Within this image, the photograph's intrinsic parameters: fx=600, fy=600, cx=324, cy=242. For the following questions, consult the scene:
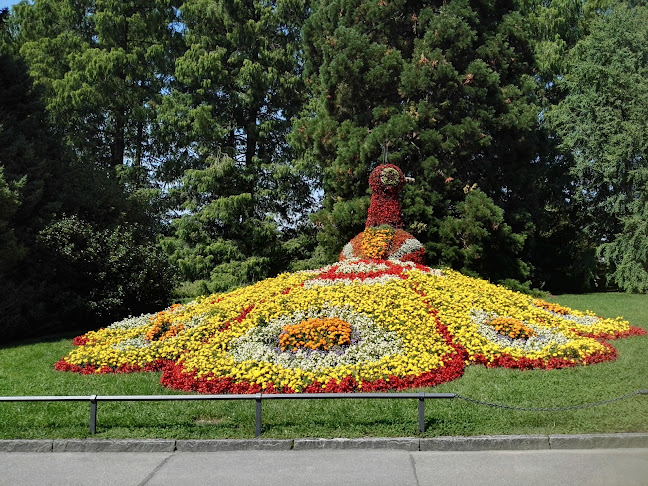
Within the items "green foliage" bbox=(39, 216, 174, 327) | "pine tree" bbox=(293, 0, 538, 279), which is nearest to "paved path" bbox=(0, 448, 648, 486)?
"green foliage" bbox=(39, 216, 174, 327)

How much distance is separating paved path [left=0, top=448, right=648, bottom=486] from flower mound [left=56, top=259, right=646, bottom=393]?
6.80ft

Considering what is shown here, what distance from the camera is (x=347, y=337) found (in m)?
9.59

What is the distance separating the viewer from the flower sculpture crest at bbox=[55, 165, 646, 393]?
8570 mm

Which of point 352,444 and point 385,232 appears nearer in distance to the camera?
point 352,444

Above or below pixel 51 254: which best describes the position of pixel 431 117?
above

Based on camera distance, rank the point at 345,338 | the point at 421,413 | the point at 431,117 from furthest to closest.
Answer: the point at 431,117
the point at 345,338
the point at 421,413

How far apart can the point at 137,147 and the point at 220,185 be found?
850cm

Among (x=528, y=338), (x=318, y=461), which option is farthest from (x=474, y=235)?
(x=318, y=461)

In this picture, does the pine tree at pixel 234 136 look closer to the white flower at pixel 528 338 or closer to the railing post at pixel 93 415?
the white flower at pixel 528 338

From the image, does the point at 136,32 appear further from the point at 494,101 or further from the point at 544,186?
the point at 544,186

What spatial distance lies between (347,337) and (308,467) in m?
3.95

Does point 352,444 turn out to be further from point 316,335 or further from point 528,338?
point 528,338

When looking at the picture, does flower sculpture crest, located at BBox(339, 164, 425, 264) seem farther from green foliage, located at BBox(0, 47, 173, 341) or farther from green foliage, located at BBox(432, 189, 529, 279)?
green foliage, located at BBox(0, 47, 173, 341)

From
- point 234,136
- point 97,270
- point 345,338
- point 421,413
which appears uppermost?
point 234,136
